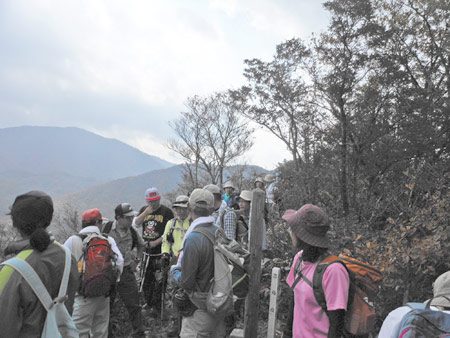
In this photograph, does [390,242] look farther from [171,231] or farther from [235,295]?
[171,231]

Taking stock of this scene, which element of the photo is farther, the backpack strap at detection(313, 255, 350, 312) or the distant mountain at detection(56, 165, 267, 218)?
the distant mountain at detection(56, 165, 267, 218)

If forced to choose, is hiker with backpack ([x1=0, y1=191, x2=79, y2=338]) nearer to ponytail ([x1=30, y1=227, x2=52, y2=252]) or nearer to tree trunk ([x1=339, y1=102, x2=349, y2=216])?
ponytail ([x1=30, y1=227, x2=52, y2=252])

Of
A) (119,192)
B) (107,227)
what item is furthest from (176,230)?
(119,192)

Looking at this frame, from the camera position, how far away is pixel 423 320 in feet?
4.37

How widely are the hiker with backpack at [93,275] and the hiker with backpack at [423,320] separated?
2.70 meters

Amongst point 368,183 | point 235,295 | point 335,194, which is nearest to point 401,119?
point 368,183

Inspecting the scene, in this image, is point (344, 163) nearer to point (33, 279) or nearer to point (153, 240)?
point (153, 240)

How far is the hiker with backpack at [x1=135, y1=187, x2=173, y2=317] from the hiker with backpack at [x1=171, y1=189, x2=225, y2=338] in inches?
101

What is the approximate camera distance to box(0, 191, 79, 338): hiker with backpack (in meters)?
1.61

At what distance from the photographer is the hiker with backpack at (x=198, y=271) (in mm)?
2537

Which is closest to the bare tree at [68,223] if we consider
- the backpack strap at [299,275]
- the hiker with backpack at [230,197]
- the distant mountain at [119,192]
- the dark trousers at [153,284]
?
the hiker with backpack at [230,197]

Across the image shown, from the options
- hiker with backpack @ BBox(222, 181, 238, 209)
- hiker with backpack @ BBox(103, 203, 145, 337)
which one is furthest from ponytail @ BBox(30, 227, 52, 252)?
A: hiker with backpack @ BBox(222, 181, 238, 209)

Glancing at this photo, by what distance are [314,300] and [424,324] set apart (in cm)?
71

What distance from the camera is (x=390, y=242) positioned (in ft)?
13.8
